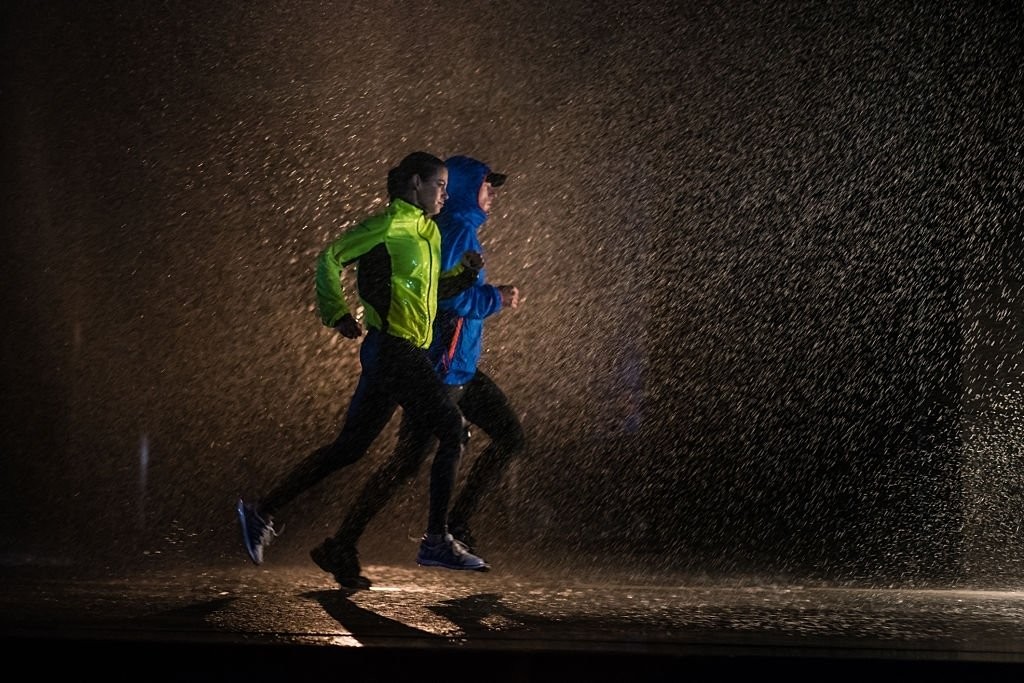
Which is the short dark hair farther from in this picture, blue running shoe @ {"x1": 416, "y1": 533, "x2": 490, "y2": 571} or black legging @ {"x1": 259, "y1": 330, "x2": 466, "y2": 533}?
blue running shoe @ {"x1": 416, "y1": 533, "x2": 490, "y2": 571}

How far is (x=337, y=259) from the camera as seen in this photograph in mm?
4648

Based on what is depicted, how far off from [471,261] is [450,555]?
1.08 m

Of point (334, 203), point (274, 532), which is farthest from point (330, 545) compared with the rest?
point (334, 203)

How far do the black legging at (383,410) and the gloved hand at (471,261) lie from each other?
475mm

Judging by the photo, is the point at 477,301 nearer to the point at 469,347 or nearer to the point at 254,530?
the point at 469,347

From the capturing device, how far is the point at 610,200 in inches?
259

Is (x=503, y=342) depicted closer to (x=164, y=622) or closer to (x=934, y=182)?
(x=934, y=182)

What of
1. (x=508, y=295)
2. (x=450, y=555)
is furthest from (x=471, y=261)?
(x=450, y=555)

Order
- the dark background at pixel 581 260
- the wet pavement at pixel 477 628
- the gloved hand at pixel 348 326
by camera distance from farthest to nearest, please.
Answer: the dark background at pixel 581 260 → the gloved hand at pixel 348 326 → the wet pavement at pixel 477 628

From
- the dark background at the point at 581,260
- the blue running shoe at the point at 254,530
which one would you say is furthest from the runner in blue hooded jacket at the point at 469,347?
the dark background at the point at 581,260

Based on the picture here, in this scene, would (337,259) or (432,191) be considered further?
(432,191)

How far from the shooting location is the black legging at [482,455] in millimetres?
4727

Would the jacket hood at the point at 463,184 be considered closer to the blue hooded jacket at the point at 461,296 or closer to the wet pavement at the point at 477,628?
the blue hooded jacket at the point at 461,296

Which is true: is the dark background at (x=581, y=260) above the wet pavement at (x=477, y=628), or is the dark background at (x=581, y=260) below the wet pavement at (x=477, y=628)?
above
